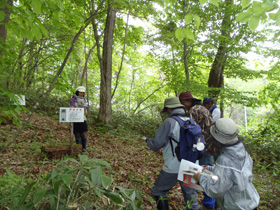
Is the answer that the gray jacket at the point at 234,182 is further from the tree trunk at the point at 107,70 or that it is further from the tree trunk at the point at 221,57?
the tree trunk at the point at 107,70

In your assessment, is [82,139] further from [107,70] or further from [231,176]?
[231,176]

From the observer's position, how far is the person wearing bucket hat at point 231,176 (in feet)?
6.20

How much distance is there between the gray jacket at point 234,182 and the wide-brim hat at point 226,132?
87mm

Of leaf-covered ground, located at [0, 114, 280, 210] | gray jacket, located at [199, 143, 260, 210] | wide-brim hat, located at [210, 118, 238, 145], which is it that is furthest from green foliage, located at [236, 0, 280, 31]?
leaf-covered ground, located at [0, 114, 280, 210]

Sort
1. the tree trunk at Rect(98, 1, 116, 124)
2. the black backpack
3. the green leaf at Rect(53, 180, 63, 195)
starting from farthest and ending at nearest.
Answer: the tree trunk at Rect(98, 1, 116, 124) < the black backpack < the green leaf at Rect(53, 180, 63, 195)

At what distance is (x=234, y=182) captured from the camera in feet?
6.23

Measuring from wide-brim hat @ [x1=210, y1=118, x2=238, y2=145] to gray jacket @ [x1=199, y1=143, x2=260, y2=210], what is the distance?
0.29 ft

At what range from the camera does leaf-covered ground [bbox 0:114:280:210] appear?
3.89 m

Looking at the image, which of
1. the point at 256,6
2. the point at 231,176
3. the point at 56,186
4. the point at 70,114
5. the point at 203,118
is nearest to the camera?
the point at 56,186

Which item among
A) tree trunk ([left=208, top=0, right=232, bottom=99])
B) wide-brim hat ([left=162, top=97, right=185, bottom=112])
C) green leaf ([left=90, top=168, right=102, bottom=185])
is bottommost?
green leaf ([left=90, top=168, right=102, bottom=185])

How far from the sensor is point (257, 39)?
25.4ft

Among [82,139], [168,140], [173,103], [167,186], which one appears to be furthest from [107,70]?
[167,186]

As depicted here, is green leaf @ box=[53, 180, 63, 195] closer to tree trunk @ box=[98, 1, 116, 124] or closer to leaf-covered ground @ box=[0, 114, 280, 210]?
leaf-covered ground @ box=[0, 114, 280, 210]

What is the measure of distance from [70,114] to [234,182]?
156 inches
